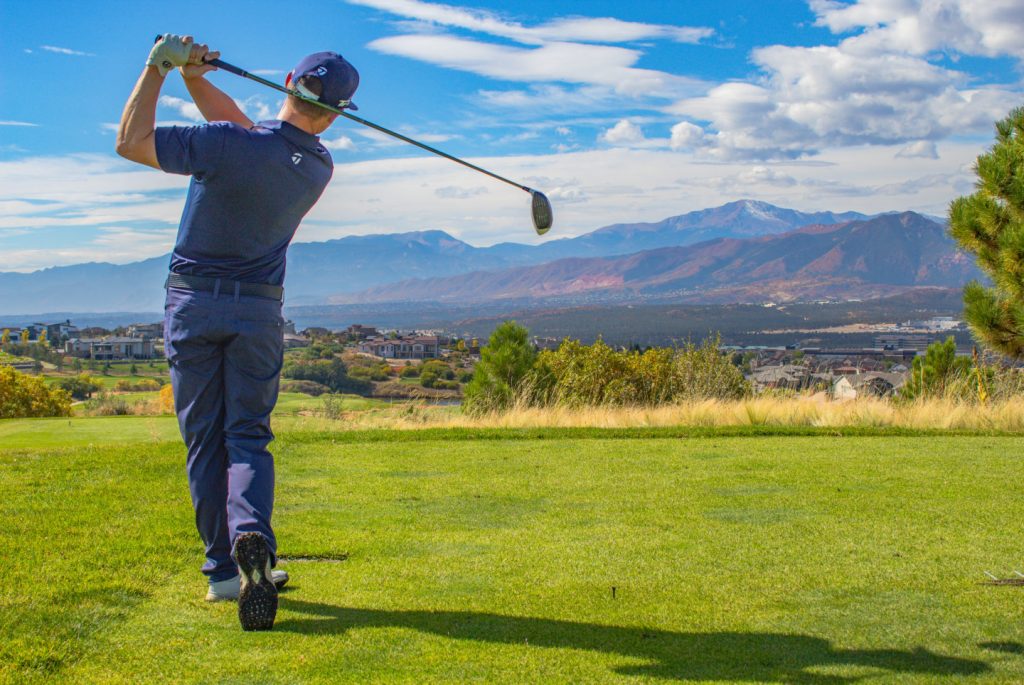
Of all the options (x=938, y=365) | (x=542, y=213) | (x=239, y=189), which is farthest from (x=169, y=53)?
(x=938, y=365)

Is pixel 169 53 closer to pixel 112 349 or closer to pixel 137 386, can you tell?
pixel 137 386

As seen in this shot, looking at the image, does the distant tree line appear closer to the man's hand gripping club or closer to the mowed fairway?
the mowed fairway

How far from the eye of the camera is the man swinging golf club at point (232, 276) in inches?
154

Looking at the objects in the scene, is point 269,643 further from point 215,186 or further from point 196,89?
point 196,89

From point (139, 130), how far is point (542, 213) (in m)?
2.89

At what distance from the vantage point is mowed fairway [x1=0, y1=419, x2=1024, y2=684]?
133 inches

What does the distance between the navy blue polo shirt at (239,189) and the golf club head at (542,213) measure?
6.98 ft

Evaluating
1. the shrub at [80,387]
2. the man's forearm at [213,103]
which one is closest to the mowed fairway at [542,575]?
the man's forearm at [213,103]

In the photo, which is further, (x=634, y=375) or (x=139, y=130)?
(x=634, y=375)

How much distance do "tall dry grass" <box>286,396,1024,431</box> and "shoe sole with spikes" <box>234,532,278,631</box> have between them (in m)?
7.36

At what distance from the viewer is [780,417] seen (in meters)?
11.7

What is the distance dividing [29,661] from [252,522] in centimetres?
97

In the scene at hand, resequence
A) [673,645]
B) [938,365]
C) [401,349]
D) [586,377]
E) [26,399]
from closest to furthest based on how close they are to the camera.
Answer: [673,645] → [586,377] → [26,399] → [938,365] → [401,349]


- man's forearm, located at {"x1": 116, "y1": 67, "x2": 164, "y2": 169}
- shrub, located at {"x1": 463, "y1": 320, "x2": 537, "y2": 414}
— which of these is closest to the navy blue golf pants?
man's forearm, located at {"x1": 116, "y1": 67, "x2": 164, "y2": 169}
